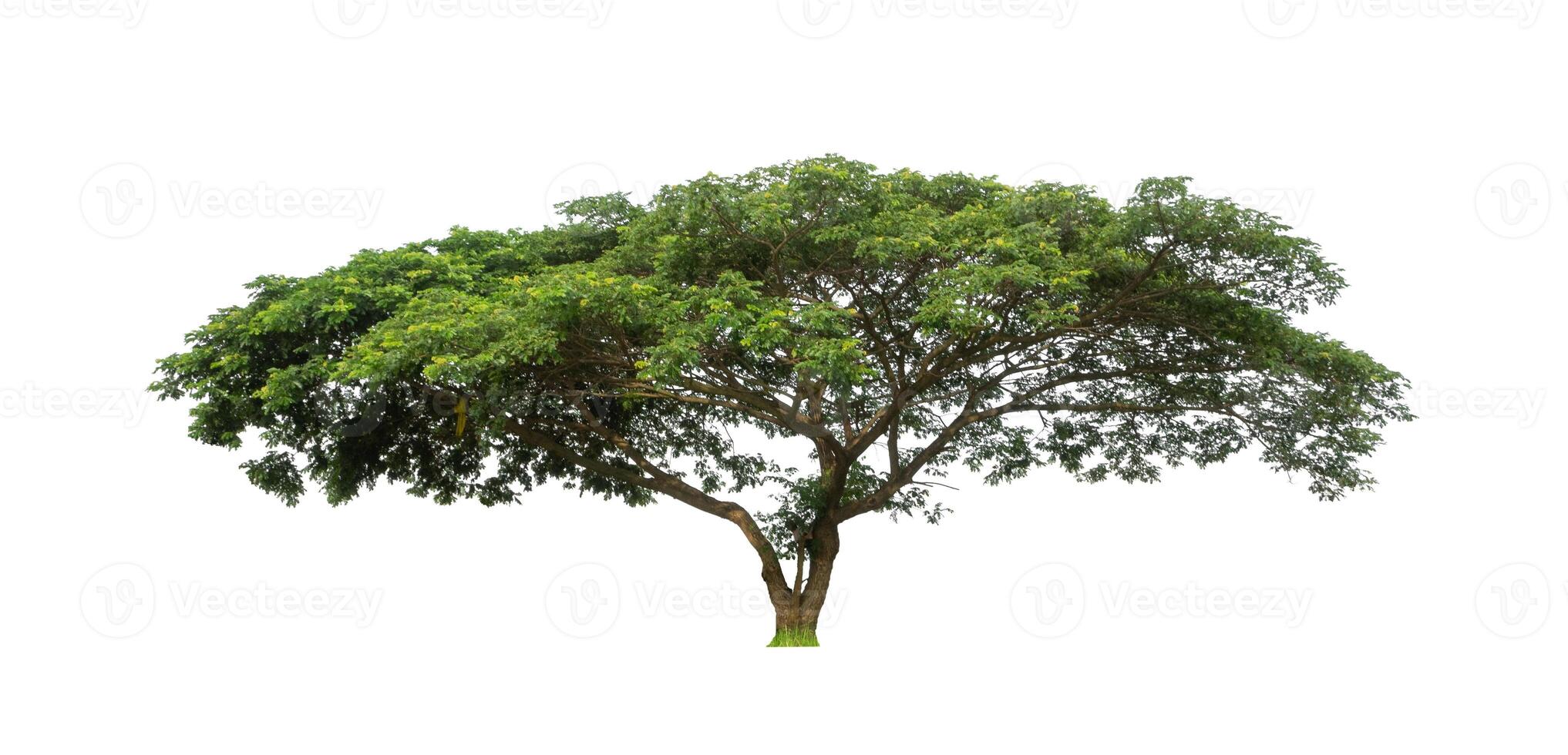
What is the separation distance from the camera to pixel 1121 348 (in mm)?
15984

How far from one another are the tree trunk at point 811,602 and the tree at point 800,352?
4 centimetres

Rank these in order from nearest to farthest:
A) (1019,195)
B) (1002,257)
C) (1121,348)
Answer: (1002,257), (1019,195), (1121,348)

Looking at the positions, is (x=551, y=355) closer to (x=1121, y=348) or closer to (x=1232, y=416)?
(x=1121, y=348)

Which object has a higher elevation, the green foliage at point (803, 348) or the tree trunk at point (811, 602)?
the green foliage at point (803, 348)

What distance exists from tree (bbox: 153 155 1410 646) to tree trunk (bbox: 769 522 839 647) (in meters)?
0.04

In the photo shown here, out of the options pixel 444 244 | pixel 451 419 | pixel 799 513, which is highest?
pixel 444 244

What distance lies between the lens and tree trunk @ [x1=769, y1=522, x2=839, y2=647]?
16.2 metres

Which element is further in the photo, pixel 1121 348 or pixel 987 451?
pixel 987 451

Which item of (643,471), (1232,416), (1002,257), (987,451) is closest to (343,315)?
(643,471)

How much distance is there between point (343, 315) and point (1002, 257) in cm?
774

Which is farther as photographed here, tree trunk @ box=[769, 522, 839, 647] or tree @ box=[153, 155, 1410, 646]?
tree trunk @ box=[769, 522, 839, 647]

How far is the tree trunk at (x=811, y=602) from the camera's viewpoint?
53.1 feet

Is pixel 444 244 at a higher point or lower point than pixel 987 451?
higher

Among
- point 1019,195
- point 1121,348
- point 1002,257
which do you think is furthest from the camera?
point 1121,348
